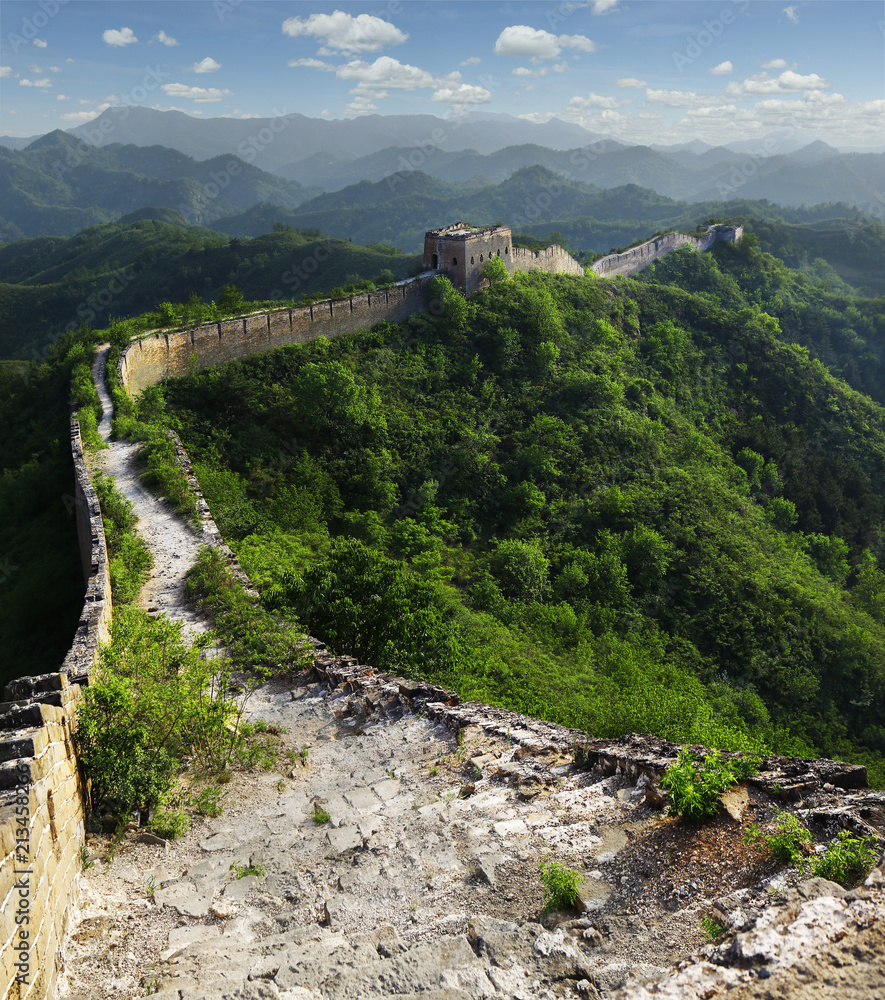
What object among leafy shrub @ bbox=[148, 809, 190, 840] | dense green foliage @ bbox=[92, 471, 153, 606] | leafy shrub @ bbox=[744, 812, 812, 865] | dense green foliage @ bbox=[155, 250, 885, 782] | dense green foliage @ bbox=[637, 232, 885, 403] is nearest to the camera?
leafy shrub @ bbox=[744, 812, 812, 865]

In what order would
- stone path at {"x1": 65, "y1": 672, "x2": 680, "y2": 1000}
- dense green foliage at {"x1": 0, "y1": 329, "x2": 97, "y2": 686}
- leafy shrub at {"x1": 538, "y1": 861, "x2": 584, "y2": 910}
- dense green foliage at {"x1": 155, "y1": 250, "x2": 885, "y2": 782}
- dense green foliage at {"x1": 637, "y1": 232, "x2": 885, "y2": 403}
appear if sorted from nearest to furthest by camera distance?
stone path at {"x1": 65, "y1": 672, "x2": 680, "y2": 1000}
leafy shrub at {"x1": 538, "y1": 861, "x2": 584, "y2": 910}
dense green foliage at {"x1": 0, "y1": 329, "x2": 97, "y2": 686}
dense green foliage at {"x1": 155, "y1": 250, "x2": 885, "y2": 782}
dense green foliage at {"x1": 637, "y1": 232, "x2": 885, "y2": 403}

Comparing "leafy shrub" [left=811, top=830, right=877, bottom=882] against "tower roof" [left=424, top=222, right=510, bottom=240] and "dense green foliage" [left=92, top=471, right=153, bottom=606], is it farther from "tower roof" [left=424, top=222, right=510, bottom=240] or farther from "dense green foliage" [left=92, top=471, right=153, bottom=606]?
"tower roof" [left=424, top=222, right=510, bottom=240]

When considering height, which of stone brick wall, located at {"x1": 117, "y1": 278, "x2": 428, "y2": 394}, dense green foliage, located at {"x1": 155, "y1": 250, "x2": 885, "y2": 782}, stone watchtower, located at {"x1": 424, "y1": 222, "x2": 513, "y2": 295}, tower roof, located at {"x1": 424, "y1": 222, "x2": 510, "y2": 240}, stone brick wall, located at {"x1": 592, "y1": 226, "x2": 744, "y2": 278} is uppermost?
stone brick wall, located at {"x1": 592, "y1": 226, "x2": 744, "y2": 278}

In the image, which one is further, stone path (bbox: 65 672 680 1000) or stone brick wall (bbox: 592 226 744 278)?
stone brick wall (bbox: 592 226 744 278)

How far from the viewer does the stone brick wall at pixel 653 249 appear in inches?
2005

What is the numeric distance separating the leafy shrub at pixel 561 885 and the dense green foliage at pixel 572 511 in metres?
4.55

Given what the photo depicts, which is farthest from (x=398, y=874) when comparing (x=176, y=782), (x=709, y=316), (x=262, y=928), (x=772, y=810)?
(x=709, y=316)

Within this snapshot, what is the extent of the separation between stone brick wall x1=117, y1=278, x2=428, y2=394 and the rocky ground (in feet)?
55.7

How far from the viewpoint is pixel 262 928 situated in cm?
544

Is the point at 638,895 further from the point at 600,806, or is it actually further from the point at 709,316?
the point at 709,316

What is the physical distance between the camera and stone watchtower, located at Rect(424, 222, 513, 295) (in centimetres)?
3166
